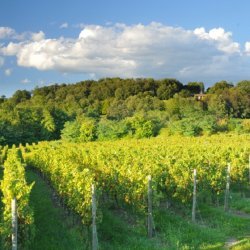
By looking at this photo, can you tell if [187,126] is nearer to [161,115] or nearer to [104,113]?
[161,115]

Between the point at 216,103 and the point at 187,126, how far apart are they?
2511 cm

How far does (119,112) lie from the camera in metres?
79.8

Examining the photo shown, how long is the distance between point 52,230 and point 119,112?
6752 centimetres

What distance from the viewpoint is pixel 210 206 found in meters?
16.4

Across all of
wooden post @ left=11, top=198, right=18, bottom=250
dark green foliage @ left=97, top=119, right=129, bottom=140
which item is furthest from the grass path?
dark green foliage @ left=97, top=119, right=129, bottom=140

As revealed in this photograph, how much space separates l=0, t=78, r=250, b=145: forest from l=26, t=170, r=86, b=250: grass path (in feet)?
126

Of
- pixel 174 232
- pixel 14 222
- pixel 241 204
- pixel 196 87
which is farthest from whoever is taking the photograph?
pixel 196 87

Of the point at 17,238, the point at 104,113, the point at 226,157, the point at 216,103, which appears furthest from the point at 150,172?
the point at 104,113

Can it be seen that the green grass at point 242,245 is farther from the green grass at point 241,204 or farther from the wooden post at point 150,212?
the green grass at point 241,204

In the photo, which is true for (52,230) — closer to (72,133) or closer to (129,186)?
(129,186)

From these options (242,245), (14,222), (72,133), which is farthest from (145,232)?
(72,133)

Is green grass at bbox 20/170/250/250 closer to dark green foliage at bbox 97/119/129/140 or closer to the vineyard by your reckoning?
the vineyard

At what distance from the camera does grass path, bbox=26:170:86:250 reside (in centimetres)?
1103

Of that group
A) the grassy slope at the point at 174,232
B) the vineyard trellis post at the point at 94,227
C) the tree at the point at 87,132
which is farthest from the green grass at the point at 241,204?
the tree at the point at 87,132
